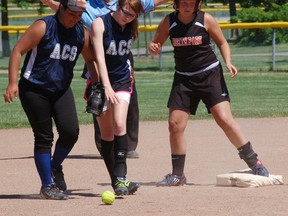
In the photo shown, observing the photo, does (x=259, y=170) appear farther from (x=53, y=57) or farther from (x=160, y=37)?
(x=53, y=57)

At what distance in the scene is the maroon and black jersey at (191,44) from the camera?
827cm

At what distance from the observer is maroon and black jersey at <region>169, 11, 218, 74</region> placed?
325 inches

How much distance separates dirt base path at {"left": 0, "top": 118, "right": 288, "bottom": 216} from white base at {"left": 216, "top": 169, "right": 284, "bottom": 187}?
0.09 m

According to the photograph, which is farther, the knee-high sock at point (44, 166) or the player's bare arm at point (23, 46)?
the knee-high sock at point (44, 166)

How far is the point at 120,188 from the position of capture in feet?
25.2

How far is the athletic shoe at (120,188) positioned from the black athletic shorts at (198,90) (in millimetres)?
1074

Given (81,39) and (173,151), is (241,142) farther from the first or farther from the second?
(81,39)

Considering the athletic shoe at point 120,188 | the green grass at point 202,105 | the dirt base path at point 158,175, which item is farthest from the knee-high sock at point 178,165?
the green grass at point 202,105

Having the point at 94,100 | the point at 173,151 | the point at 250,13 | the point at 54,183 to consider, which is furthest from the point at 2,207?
the point at 250,13

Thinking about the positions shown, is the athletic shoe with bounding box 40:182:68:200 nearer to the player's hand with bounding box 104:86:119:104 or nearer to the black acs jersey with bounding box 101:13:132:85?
the player's hand with bounding box 104:86:119:104

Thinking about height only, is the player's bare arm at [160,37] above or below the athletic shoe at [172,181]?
above

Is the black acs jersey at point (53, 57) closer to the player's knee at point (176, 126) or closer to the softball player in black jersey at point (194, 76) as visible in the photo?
the softball player in black jersey at point (194, 76)

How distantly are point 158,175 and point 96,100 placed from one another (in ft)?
5.80

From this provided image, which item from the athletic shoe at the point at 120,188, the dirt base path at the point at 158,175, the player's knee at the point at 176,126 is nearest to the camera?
the dirt base path at the point at 158,175
